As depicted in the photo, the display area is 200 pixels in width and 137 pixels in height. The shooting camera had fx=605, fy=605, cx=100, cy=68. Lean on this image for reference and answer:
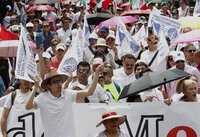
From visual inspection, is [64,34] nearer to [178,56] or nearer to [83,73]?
[178,56]

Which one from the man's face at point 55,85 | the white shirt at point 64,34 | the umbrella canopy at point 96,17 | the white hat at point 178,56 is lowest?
the white shirt at point 64,34

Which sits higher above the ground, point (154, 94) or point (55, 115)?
point (55, 115)

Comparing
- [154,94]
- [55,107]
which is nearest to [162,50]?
[154,94]

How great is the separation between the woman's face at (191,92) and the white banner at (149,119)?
0.09m

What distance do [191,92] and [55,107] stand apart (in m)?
2.03

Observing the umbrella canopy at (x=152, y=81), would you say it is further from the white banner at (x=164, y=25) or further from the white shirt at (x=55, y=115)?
the white banner at (x=164, y=25)

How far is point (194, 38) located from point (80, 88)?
3665mm

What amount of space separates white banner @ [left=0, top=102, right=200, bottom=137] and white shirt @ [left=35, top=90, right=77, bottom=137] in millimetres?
914

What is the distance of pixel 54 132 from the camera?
7.72 m

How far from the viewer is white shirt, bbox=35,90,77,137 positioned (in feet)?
25.3

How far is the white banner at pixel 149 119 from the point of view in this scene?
8711 millimetres


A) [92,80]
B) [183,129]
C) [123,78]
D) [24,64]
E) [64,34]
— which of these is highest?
[24,64]

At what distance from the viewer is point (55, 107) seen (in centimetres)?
777

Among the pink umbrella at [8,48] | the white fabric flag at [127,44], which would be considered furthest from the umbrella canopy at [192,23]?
the pink umbrella at [8,48]
